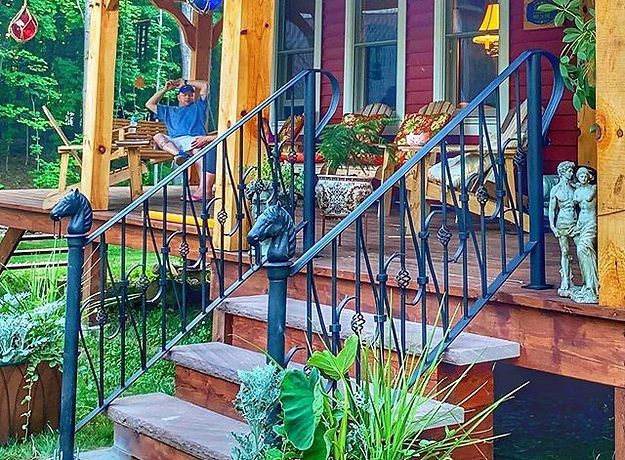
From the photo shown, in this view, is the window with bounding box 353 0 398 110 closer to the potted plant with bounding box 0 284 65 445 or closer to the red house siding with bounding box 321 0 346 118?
the red house siding with bounding box 321 0 346 118

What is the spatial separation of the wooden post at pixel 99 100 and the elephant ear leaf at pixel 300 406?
12.0ft

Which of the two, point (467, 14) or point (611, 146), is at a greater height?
point (467, 14)

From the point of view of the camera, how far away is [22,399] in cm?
382

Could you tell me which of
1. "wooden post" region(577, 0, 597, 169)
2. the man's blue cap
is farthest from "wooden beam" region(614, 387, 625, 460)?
the man's blue cap

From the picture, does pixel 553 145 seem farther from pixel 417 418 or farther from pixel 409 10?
pixel 417 418

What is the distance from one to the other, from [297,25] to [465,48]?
2049 millimetres

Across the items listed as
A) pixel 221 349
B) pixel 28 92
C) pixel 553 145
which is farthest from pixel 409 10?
pixel 28 92

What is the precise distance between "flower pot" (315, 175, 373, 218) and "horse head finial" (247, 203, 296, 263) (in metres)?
1.60

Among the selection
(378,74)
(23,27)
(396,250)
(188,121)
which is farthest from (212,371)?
(23,27)

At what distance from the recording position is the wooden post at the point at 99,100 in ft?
17.1

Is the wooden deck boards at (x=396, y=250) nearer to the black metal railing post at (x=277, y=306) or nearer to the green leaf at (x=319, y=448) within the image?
the black metal railing post at (x=277, y=306)

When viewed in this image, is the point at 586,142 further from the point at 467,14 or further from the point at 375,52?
the point at 375,52

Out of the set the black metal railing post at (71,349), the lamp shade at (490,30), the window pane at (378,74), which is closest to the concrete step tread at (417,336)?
the black metal railing post at (71,349)

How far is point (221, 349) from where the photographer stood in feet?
11.4
